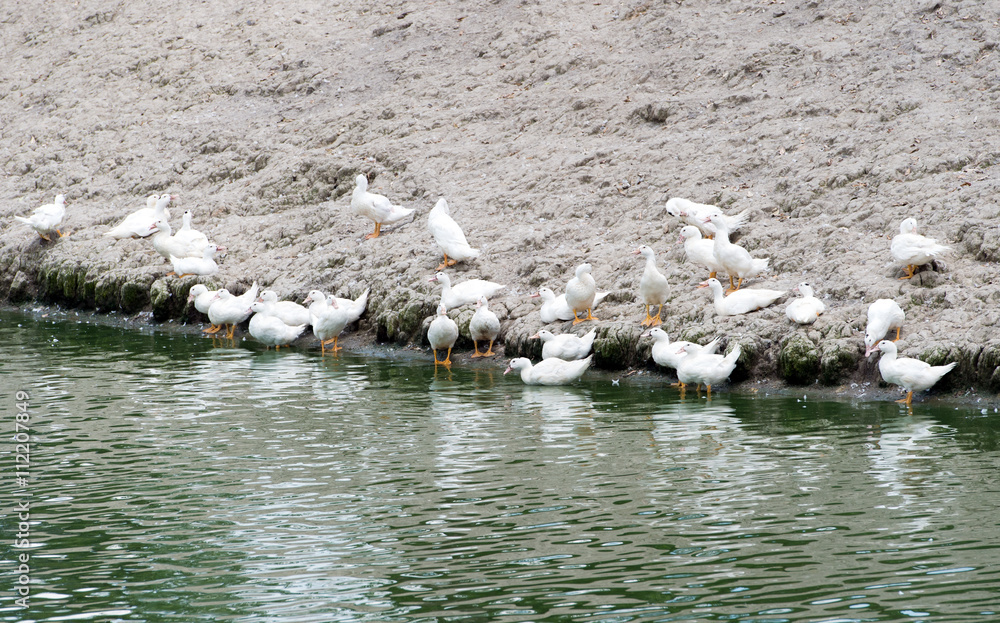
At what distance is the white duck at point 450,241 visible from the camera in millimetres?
19250

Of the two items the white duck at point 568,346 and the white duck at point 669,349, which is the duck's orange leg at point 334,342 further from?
the white duck at point 669,349

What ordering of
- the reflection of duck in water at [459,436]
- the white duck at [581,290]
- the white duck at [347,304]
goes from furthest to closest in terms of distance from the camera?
the white duck at [347,304], the white duck at [581,290], the reflection of duck in water at [459,436]

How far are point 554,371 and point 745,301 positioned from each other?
2991 mm

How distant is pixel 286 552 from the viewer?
8445mm

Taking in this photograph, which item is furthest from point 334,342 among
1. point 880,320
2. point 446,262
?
point 880,320

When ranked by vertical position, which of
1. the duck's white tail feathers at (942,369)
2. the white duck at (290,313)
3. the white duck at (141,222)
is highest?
the white duck at (141,222)

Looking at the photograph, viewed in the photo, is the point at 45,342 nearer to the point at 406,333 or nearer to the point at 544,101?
the point at 406,333

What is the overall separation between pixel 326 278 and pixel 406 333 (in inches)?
104

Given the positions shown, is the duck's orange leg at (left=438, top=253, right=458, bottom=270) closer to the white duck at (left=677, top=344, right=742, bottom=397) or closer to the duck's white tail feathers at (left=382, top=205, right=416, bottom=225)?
the duck's white tail feathers at (left=382, top=205, right=416, bottom=225)

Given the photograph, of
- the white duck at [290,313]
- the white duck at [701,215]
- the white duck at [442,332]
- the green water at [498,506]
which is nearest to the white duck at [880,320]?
the green water at [498,506]

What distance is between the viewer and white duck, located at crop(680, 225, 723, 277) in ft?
54.9

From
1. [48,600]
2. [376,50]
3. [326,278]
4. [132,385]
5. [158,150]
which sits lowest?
A: [48,600]

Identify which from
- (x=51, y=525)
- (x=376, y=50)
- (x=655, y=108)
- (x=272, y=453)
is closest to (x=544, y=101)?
(x=655, y=108)

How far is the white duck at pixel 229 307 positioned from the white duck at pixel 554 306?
19.3 ft
